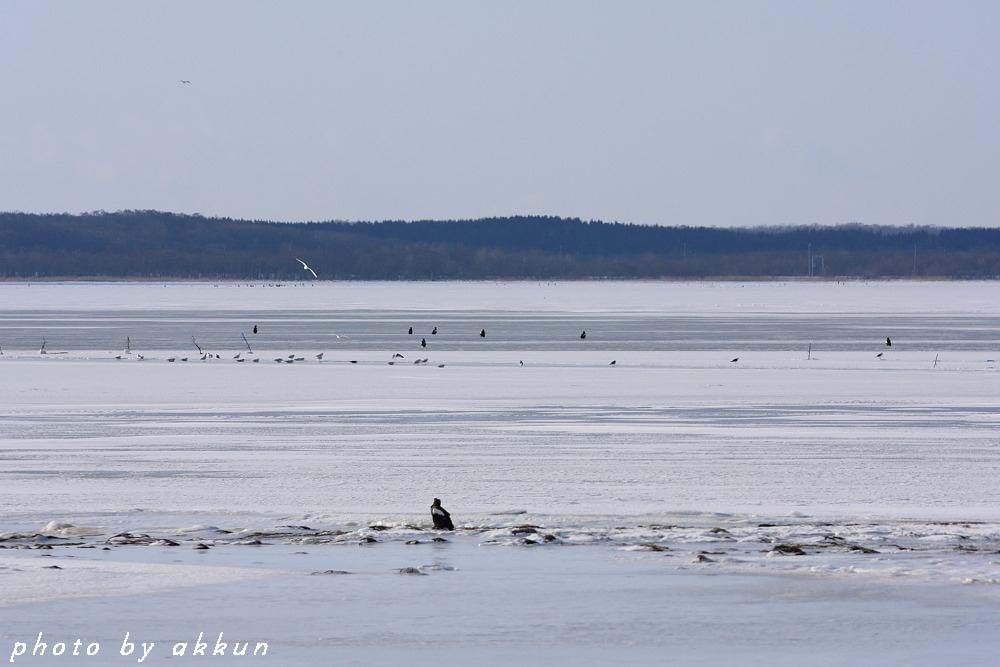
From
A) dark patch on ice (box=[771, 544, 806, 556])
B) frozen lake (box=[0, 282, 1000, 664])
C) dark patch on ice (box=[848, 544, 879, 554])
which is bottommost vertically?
frozen lake (box=[0, 282, 1000, 664])

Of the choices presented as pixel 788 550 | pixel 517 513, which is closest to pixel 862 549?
pixel 788 550

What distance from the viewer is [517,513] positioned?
31.8ft

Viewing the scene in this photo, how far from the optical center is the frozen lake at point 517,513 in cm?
644

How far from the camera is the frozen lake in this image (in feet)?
21.1

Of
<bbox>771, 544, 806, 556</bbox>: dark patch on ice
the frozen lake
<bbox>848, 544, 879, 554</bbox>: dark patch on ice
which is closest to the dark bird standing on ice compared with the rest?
the frozen lake

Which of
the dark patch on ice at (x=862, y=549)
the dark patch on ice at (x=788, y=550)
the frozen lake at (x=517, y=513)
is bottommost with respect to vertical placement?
the frozen lake at (x=517, y=513)

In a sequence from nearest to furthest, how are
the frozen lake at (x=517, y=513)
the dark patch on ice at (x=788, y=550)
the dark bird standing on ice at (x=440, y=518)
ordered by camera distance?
1. the frozen lake at (x=517, y=513)
2. the dark patch on ice at (x=788, y=550)
3. the dark bird standing on ice at (x=440, y=518)

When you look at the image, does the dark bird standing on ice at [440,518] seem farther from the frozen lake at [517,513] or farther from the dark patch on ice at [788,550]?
the dark patch on ice at [788,550]

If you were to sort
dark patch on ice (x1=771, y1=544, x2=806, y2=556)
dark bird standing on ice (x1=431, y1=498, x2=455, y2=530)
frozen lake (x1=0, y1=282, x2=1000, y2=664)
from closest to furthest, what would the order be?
1. frozen lake (x1=0, y1=282, x2=1000, y2=664)
2. dark patch on ice (x1=771, y1=544, x2=806, y2=556)
3. dark bird standing on ice (x1=431, y1=498, x2=455, y2=530)

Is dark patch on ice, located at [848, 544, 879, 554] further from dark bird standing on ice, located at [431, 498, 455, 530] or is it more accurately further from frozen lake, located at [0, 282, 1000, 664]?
dark bird standing on ice, located at [431, 498, 455, 530]

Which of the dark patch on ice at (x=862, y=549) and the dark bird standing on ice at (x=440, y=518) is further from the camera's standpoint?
the dark bird standing on ice at (x=440, y=518)

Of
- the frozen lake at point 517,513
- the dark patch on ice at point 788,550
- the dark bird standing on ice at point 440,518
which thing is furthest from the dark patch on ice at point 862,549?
the dark bird standing on ice at point 440,518

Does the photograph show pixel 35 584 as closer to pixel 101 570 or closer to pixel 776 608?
pixel 101 570

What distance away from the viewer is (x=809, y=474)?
455 inches
